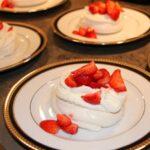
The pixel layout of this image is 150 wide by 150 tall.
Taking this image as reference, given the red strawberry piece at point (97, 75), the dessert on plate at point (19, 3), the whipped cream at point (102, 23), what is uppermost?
the red strawberry piece at point (97, 75)

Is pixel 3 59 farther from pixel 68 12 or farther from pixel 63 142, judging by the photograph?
pixel 63 142

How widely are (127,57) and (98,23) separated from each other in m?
0.20

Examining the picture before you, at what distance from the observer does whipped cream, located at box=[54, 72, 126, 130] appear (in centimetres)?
90

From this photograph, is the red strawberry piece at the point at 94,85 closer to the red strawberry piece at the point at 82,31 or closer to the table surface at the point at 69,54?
the table surface at the point at 69,54

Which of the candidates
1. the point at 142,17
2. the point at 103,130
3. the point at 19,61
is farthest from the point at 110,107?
the point at 142,17

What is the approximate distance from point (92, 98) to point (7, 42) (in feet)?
1.75

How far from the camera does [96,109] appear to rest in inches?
35.5

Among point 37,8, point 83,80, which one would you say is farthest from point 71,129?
point 37,8

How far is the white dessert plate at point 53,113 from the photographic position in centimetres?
83

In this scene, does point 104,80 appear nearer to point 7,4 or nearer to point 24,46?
point 24,46

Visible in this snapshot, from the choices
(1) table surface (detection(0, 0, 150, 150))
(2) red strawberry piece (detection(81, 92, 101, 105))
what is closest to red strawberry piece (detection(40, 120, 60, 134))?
(2) red strawberry piece (detection(81, 92, 101, 105))

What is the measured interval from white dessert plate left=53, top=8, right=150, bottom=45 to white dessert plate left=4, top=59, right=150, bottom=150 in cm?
22

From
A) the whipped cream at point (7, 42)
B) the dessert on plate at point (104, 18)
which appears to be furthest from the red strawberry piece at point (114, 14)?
the whipped cream at point (7, 42)

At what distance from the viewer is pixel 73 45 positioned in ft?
4.63
